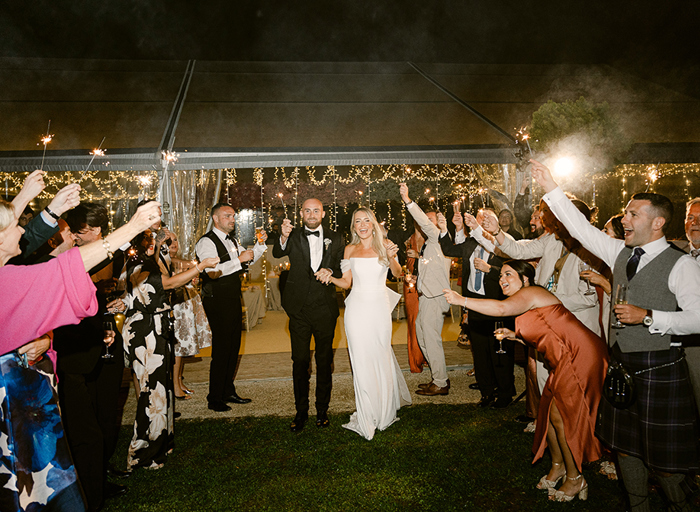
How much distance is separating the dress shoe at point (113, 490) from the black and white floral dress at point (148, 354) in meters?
0.25

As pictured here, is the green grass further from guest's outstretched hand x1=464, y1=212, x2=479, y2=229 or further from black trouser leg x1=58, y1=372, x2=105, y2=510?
guest's outstretched hand x1=464, y1=212, x2=479, y2=229

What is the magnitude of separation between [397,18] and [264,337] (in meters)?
7.53


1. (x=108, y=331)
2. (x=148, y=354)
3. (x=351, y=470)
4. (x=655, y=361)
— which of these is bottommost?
(x=351, y=470)

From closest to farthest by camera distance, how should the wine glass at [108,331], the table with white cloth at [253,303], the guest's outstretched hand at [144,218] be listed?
the guest's outstretched hand at [144,218] < the wine glass at [108,331] < the table with white cloth at [253,303]

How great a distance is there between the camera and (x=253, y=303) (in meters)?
9.35

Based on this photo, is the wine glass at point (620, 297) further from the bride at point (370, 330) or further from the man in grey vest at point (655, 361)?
the bride at point (370, 330)

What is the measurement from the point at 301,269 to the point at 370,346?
Answer: 1.07 metres

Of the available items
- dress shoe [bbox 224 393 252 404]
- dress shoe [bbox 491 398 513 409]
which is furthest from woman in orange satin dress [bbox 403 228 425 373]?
dress shoe [bbox 224 393 252 404]

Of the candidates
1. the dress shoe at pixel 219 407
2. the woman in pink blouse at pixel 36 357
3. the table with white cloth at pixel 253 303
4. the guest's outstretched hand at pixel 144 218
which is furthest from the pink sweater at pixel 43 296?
the table with white cloth at pixel 253 303

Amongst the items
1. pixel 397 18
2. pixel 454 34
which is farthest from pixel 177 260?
pixel 454 34

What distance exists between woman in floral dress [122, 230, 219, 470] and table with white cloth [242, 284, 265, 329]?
5.42 metres

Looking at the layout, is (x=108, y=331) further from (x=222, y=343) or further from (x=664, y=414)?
(x=664, y=414)

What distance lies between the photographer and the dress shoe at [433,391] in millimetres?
5438

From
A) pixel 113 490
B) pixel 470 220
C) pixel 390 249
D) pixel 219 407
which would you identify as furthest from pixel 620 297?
pixel 219 407
